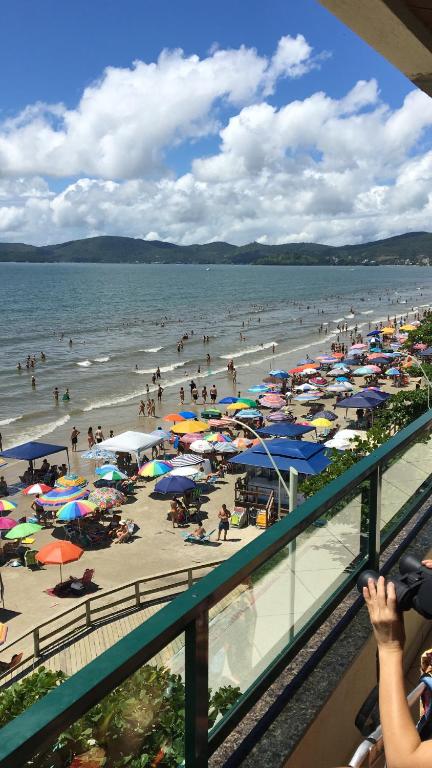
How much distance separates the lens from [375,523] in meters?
3.37

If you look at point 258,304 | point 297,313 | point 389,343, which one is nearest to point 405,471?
point 389,343

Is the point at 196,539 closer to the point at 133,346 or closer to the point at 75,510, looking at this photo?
the point at 75,510

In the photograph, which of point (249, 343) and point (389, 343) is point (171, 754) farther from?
point (249, 343)

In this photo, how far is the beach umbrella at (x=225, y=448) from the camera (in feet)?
79.6

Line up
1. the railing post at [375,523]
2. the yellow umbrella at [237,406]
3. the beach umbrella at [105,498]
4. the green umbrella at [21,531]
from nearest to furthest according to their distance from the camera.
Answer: the railing post at [375,523] < the green umbrella at [21,531] < the beach umbrella at [105,498] < the yellow umbrella at [237,406]

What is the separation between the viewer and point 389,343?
56.5m

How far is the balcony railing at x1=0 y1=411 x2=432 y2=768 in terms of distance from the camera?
148cm

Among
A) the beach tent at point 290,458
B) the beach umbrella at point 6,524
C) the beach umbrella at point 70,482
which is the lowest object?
the beach umbrella at point 70,482

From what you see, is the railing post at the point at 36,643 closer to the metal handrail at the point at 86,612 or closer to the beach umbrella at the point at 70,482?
the metal handrail at the point at 86,612

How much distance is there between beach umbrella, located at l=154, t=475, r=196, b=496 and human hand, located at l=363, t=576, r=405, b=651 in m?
18.1

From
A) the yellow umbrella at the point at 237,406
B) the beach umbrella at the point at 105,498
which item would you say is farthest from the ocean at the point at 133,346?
the beach umbrella at the point at 105,498

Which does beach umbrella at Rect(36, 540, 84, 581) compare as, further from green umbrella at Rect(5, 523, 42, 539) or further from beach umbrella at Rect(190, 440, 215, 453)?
beach umbrella at Rect(190, 440, 215, 453)

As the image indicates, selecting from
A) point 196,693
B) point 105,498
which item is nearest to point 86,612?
point 105,498

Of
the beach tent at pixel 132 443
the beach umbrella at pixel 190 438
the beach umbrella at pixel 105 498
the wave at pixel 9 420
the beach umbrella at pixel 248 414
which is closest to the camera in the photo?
the beach umbrella at pixel 105 498
